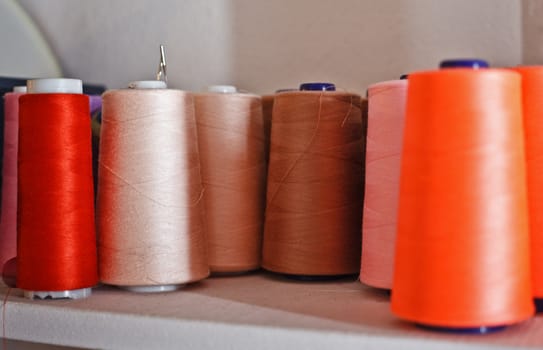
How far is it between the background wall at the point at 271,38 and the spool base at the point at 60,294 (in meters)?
0.47

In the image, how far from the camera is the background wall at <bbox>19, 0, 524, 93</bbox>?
1.07 metres

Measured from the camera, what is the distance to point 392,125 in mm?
874

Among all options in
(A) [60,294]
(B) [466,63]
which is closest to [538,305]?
(B) [466,63]

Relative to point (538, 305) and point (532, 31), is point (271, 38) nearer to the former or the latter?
point (532, 31)

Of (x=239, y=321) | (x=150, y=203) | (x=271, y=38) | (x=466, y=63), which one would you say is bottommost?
(x=239, y=321)

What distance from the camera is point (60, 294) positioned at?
0.91m

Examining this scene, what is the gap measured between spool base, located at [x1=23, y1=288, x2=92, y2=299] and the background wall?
47 cm

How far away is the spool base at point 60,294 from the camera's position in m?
0.91

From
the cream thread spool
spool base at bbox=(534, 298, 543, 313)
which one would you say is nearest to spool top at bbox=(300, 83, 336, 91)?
the cream thread spool

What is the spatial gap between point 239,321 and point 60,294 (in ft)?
0.83

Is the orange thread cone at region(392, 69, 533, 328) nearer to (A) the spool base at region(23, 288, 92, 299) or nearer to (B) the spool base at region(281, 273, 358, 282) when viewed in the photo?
(B) the spool base at region(281, 273, 358, 282)

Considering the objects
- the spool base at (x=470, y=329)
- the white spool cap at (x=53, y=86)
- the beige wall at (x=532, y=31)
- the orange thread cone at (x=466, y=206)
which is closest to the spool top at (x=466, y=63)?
the orange thread cone at (x=466, y=206)

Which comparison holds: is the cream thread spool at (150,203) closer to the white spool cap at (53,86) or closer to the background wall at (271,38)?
the white spool cap at (53,86)

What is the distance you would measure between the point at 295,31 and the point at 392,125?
1.28 ft
